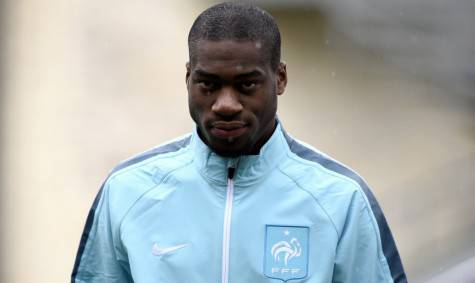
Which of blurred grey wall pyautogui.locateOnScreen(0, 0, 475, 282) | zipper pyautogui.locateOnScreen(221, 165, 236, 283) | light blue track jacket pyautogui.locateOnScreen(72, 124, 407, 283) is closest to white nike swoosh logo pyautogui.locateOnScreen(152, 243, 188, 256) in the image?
light blue track jacket pyautogui.locateOnScreen(72, 124, 407, 283)

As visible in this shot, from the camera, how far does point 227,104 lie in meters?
3.38

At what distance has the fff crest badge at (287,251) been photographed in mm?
3484

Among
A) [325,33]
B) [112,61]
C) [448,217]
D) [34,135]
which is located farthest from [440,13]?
[34,135]

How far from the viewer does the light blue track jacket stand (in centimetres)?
348

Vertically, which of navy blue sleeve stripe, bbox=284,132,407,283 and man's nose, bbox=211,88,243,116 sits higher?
man's nose, bbox=211,88,243,116

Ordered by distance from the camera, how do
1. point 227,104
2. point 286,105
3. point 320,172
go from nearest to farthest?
point 227,104, point 320,172, point 286,105

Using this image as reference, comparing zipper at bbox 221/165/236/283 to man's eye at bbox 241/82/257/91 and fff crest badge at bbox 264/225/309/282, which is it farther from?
man's eye at bbox 241/82/257/91

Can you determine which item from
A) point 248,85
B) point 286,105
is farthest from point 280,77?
point 286,105

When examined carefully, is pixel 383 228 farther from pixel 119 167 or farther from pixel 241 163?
pixel 119 167

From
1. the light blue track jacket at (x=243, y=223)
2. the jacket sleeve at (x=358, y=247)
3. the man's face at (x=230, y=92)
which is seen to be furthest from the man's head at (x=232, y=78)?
the jacket sleeve at (x=358, y=247)

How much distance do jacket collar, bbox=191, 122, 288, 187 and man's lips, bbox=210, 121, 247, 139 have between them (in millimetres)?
135

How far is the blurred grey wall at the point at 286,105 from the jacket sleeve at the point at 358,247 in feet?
9.66

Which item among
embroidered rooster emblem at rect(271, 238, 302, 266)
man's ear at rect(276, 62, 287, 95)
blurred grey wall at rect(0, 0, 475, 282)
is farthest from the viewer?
blurred grey wall at rect(0, 0, 475, 282)

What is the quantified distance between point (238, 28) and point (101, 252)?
2.50 ft
